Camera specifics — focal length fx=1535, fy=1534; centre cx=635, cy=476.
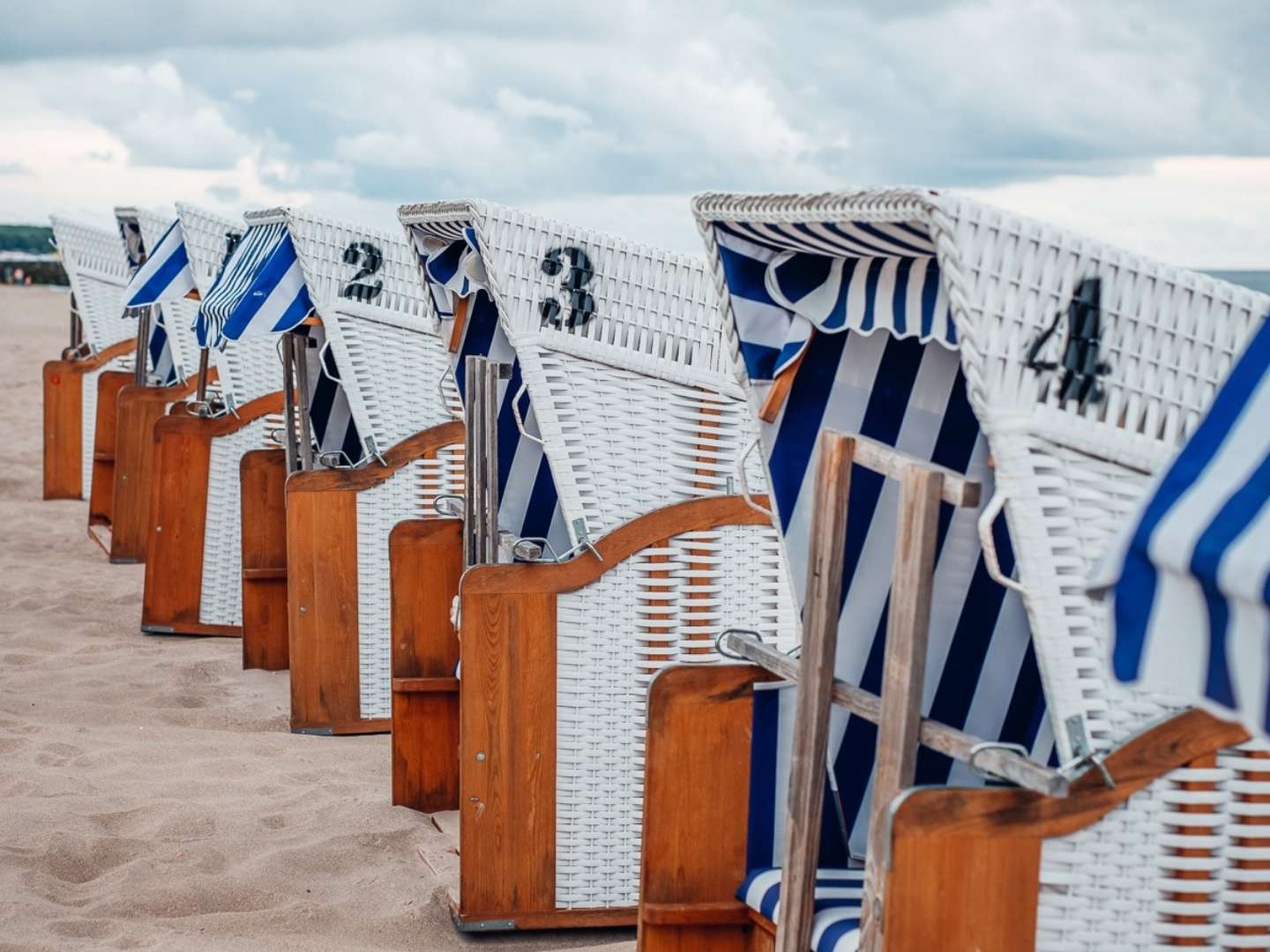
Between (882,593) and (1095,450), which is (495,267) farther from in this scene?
(1095,450)

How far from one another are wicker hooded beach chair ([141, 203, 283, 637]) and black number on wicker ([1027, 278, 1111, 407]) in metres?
5.12

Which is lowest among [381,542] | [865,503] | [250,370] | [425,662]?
[425,662]

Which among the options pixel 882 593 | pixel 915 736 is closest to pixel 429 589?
pixel 882 593

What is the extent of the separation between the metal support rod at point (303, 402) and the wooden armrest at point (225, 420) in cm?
124

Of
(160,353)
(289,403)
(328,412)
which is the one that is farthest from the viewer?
(160,353)

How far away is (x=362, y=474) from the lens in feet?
17.6

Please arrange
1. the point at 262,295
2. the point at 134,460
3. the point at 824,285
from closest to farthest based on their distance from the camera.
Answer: the point at 824,285 < the point at 262,295 < the point at 134,460

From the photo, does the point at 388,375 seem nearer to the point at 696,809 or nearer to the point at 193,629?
the point at 193,629

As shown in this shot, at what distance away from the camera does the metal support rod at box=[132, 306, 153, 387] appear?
8305 millimetres

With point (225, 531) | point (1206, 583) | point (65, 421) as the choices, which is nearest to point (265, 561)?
point (225, 531)

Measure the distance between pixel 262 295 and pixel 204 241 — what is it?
75.3 inches

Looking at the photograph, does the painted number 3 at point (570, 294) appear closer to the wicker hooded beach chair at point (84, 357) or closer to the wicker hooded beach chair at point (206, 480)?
the wicker hooded beach chair at point (206, 480)

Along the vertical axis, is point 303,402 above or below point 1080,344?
below

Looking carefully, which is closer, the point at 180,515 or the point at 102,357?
the point at 180,515
